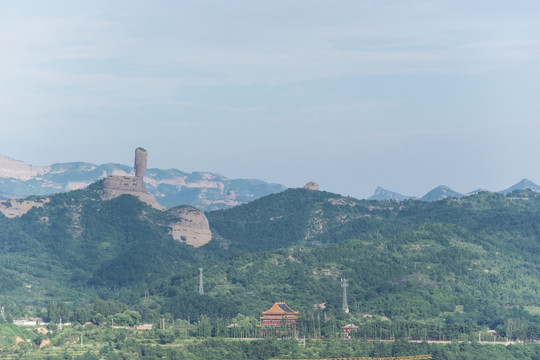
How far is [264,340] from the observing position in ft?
472

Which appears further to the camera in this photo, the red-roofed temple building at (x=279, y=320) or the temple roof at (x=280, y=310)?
the temple roof at (x=280, y=310)

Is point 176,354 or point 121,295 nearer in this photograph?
point 176,354

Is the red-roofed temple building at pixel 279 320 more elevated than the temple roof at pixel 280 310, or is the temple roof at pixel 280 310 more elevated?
the temple roof at pixel 280 310

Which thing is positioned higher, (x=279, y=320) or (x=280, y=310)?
(x=280, y=310)

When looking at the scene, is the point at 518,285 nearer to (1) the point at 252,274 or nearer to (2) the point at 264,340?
(1) the point at 252,274

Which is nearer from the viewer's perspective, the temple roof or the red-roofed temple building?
the red-roofed temple building

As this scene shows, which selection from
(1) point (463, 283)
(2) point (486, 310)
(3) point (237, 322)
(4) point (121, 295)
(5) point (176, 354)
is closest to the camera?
(5) point (176, 354)

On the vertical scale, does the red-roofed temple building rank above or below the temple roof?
below

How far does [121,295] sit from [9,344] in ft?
183

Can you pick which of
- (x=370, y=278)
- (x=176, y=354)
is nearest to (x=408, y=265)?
(x=370, y=278)

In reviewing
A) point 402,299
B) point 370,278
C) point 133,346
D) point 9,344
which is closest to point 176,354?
point 133,346

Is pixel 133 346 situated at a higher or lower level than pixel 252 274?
lower

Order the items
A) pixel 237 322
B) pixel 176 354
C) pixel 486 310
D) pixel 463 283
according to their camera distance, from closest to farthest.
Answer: pixel 176 354
pixel 237 322
pixel 486 310
pixel 463 283

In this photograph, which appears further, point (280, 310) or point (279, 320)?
point (280, 310)
